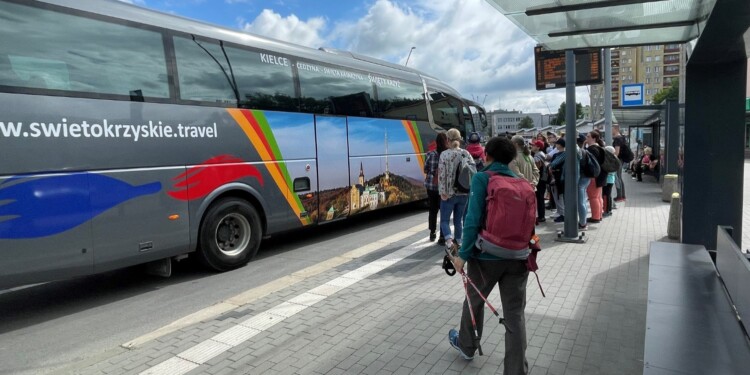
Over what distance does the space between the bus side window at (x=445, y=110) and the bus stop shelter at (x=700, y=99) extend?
22.1ft

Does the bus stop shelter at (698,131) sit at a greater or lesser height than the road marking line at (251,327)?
greater

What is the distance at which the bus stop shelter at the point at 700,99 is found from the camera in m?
4.78

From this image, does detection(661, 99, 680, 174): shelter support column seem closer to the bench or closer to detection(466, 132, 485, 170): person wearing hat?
detection(466, 132, 485, 170): person wearing hat

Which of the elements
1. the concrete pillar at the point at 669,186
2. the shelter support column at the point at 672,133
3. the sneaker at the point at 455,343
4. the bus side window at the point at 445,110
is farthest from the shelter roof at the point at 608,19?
the shelter support column at the point at 672,133

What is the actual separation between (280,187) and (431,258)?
2.54 metres

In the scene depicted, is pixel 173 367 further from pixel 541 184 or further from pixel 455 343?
pixel 541 184

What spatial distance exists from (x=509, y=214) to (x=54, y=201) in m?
4.40

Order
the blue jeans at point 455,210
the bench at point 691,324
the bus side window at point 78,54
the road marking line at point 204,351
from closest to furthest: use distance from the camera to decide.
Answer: the bench at point 691,324 < the road marking line at point 204,351 < the bus side window at point 78,54 < the blue jeans at point 455,210

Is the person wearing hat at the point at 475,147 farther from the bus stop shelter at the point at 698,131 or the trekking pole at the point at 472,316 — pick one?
the trekking pole at the point at 472,316

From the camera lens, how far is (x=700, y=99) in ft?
16.6

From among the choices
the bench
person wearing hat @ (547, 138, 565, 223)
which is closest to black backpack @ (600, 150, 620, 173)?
person wearing hat @ (547, 138, 565, 223)

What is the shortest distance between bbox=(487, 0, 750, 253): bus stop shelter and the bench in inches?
24.7

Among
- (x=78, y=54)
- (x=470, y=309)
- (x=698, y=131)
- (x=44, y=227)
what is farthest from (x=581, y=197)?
(x=44, y=227)

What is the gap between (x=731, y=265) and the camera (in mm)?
3635
